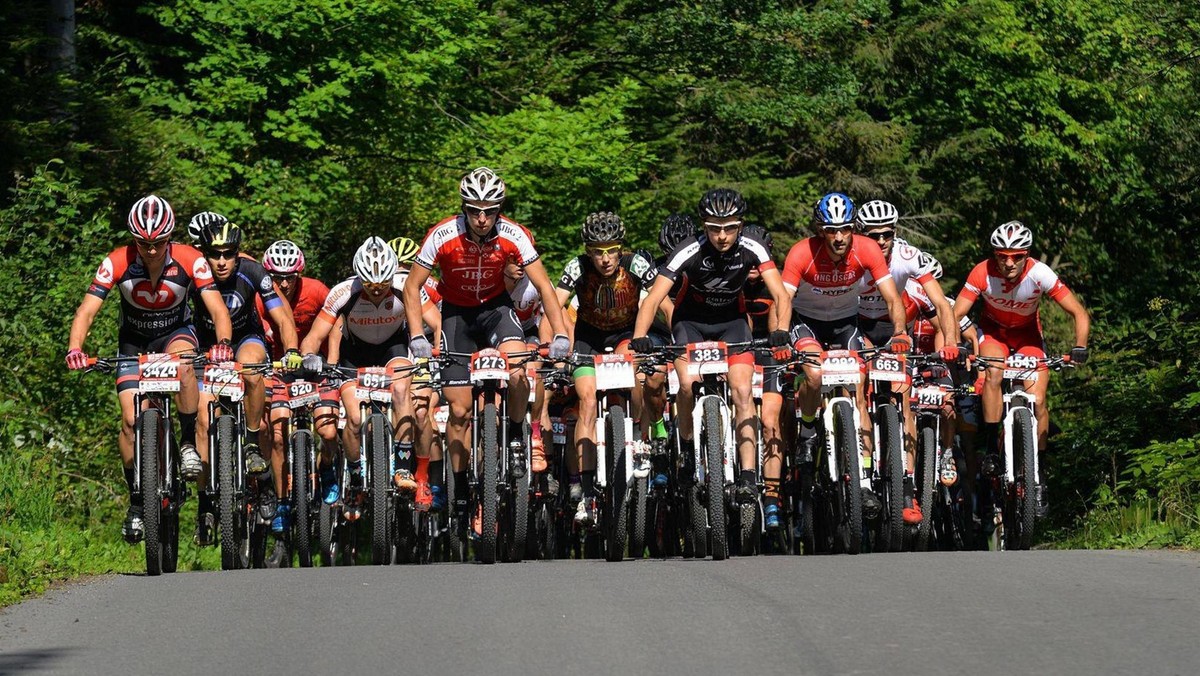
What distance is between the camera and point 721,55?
33781 mm

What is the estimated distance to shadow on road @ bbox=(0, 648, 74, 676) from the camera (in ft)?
27.0

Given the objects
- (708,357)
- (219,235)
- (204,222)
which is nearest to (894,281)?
(708,357)

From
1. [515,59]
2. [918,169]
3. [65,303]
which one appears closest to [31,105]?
[65,303]

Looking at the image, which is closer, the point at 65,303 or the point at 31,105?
the point at 65,303

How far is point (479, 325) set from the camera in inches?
558

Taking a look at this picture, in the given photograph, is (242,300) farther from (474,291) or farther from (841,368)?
(841,368)

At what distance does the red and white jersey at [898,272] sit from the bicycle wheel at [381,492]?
379cm

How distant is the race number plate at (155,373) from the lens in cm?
1285

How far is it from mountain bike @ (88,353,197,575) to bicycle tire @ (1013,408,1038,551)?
224 inches

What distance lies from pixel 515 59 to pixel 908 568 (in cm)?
2435

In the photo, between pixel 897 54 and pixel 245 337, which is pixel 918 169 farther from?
pixel 245 337

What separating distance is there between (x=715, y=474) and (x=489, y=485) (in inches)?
60.2

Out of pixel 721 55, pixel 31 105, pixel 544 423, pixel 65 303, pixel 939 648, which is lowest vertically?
pixel 939 648

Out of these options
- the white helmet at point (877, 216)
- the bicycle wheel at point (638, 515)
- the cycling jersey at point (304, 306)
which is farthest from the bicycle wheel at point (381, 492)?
the white helmet at point (877, 216)
